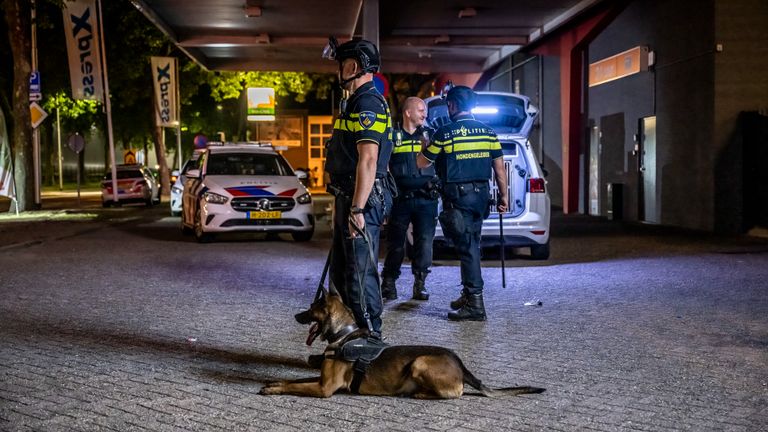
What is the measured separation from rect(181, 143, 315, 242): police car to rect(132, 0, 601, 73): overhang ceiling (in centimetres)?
380

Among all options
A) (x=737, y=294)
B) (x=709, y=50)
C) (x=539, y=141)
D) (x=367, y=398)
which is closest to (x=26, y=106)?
(x=539, y=141)

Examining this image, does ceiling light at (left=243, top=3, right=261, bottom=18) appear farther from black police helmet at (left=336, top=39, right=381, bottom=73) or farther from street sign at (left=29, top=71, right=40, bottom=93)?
black police helmet at (left=336, top=39, right=381, bottom=73)

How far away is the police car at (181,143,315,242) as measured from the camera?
53.2ft

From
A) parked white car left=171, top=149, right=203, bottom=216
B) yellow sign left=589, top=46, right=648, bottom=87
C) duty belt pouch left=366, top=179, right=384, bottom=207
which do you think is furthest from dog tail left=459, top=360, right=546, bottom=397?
parked white car left=171, top=149, right=203, bottom=216

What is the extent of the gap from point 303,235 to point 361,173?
36.8ft

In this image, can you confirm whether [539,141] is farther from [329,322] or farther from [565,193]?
[329,322]

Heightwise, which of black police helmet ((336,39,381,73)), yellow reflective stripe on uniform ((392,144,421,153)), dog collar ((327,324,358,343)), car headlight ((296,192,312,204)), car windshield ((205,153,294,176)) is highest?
black police helmet ((336,39,381,73))

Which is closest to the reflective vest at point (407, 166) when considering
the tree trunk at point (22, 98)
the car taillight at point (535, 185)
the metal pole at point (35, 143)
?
the car taillight at point (535, 185)

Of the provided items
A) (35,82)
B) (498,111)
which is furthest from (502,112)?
(35,82)

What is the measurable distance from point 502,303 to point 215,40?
16.4 meters

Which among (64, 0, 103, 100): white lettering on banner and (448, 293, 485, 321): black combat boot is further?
(64, 0, 103, 100): white lettering on banner

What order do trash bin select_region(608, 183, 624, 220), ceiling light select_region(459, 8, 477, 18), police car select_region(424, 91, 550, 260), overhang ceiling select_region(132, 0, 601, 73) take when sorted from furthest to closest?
trash bin select_region(608, 183, 624, 220)
ceiling light select_region(459, 8, 477, 18)
overhang ceiling select_region(132, 0, 601, 73)
police car select_region(424, 91, 550, 260)

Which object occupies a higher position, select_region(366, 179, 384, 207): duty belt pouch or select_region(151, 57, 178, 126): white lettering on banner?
select_region(151, 57, 178, 126): white lettering on banner

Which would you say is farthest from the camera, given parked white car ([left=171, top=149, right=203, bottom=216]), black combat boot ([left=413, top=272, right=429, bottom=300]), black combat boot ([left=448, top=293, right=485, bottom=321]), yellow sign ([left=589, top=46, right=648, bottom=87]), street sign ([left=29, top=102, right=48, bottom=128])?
street sign ([left=29, top=102, right=48, bottom=128])
